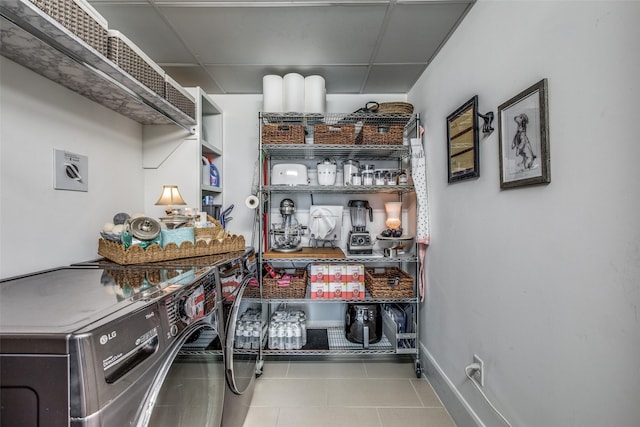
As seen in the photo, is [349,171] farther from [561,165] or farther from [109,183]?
[109,183]

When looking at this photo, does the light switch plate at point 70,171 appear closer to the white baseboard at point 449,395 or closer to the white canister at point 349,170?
the white canister at point 349,170

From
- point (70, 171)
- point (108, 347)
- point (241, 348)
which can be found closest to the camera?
point (108, 347)

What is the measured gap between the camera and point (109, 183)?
1.55 m

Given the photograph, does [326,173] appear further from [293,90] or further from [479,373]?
[479,373]

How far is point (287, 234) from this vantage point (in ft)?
6.79

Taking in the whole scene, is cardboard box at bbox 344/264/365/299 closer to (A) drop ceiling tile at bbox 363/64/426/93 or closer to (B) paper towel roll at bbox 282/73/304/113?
(B) paper towel roll at bbox 282/73/304/113

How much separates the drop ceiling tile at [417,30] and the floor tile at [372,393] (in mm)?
2190

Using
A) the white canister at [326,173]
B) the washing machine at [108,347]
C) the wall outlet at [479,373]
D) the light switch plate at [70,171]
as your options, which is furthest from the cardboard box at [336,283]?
the light switch plate at [70,171]

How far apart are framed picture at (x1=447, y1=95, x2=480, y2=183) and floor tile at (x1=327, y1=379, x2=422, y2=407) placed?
137 centimetres

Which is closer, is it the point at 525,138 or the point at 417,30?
the point at 525,138

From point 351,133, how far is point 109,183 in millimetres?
1542

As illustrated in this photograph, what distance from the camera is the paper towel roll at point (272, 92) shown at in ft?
6.46

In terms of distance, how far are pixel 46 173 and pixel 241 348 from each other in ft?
4.33

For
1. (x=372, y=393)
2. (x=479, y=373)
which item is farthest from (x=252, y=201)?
(x=479, y=373)
